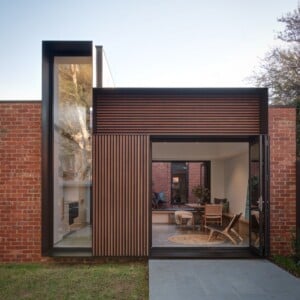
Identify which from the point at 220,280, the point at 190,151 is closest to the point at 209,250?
the point at 220,280

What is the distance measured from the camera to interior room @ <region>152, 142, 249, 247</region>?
8344mm

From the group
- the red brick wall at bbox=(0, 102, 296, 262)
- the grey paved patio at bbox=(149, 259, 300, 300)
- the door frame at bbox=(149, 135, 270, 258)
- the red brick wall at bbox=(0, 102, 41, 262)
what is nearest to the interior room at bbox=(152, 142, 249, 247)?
the door frame at bbox=(149, 135, 270, 258)

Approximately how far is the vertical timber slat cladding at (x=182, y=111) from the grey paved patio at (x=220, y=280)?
2415 mm

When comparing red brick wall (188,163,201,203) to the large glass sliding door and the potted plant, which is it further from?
the large glass sliding door

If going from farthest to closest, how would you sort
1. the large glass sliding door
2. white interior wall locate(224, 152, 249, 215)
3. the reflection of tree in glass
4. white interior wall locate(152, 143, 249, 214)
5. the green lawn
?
white interior wall locate(152, 143, 249, 214)
white interior wall locate(224, 152, 249, 215)
the reflection of tree in glass
the large glass sliding door
the green lawn

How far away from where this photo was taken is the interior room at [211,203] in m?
8.34

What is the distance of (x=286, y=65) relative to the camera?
42.3ft

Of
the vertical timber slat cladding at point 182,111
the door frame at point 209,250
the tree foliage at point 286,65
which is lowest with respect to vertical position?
the door frame at point 209,250

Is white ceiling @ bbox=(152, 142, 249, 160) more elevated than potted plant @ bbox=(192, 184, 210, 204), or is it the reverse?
white ceiling @ bbox=(152, 142, 249, 160)

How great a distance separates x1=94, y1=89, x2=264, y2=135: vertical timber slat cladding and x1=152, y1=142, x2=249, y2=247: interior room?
2526 mm

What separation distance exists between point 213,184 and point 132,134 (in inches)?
304

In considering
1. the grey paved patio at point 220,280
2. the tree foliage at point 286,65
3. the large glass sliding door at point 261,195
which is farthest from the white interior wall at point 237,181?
the grey paved patio at point 220,280

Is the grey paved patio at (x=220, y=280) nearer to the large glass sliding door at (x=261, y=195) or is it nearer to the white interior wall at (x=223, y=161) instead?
the large glass sliding door at (x=261, y=195)

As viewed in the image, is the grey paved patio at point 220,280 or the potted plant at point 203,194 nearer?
the grey paved patio at point 220,280
